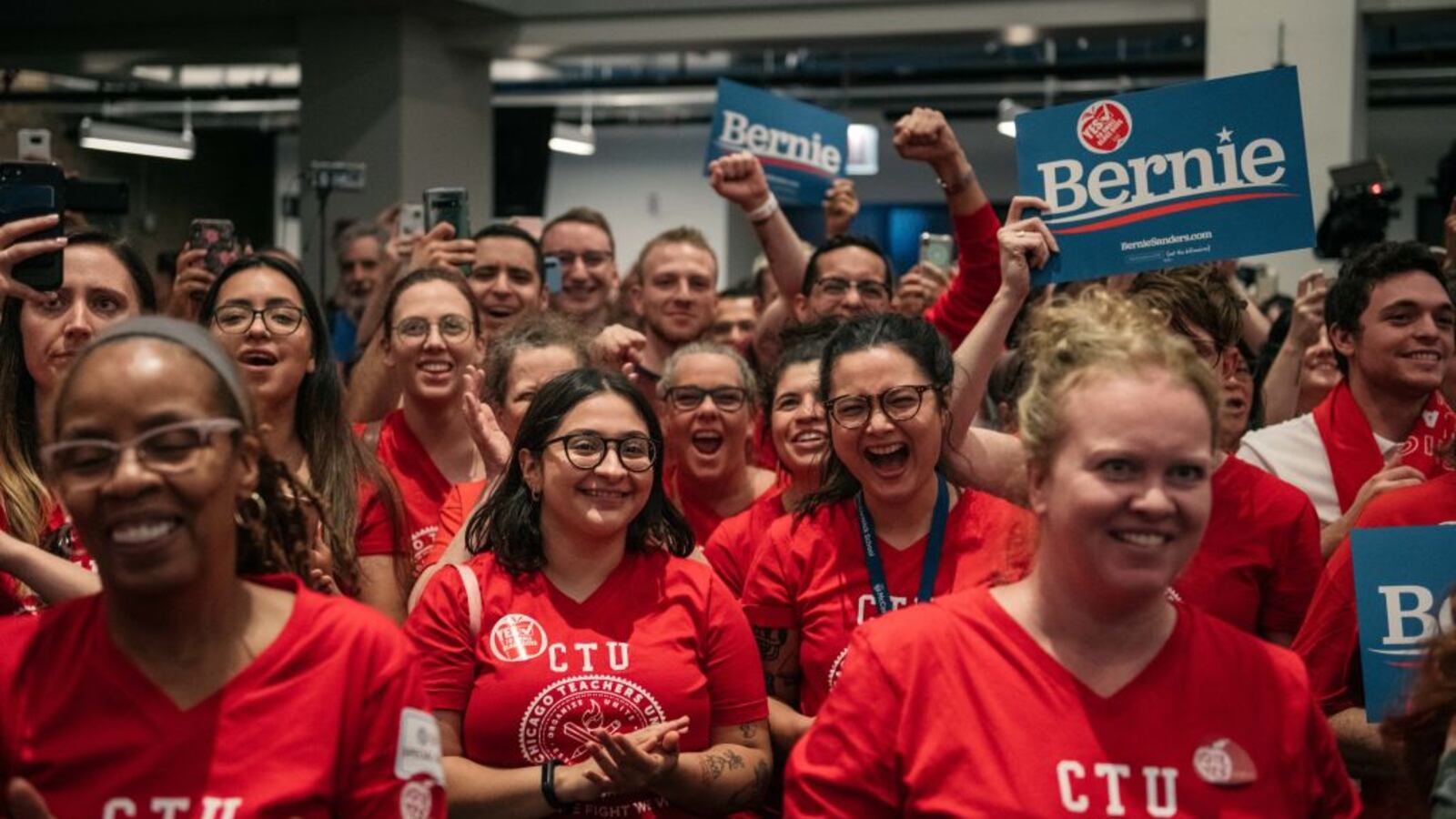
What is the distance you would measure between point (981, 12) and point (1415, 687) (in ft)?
28.6

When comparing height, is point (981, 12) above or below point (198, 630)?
above

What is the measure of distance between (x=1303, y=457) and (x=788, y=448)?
1246 millimetres

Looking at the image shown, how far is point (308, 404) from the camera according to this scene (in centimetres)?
365

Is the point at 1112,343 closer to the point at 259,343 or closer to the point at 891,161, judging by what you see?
the point at 259,343

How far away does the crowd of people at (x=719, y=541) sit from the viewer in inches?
78.4

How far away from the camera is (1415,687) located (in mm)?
2350

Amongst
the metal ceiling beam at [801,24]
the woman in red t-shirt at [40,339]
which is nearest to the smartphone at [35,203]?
the woman in red t-shirt at [40,339]

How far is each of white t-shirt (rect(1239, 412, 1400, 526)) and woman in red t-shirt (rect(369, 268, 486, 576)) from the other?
6.44 ft

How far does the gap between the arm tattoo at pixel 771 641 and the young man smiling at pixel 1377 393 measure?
1.37m

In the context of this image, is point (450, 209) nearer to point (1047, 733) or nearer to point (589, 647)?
point (589, 647)

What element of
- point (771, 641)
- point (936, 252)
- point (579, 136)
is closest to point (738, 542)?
point (771, 641)

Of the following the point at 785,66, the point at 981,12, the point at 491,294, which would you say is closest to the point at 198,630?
the point at 491,294

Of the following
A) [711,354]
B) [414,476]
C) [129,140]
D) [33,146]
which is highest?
[129,140]

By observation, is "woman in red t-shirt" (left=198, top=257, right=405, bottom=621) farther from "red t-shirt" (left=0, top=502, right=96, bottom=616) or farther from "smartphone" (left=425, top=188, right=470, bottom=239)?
"smartphone" (left=425, top=188, right=470, bottom=239)
